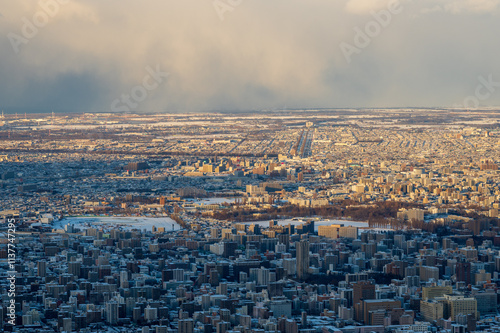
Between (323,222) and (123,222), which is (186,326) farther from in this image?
(323,222)

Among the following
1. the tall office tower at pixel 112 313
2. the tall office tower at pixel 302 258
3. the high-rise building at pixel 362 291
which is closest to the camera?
the tall office tower at pixel 112 313

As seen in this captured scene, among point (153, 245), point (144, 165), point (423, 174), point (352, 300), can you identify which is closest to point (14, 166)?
point (144, 165)

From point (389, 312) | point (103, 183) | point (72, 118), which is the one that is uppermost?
point (72, 118)

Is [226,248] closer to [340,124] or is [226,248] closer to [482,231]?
[482,231]

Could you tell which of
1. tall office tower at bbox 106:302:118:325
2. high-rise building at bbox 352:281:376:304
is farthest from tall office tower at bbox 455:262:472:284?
tall office tower at bbox 106:302:118:325

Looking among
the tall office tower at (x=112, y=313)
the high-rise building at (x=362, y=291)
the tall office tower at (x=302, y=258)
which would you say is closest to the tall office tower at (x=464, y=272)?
the high-rise building at (x=362, y=291)

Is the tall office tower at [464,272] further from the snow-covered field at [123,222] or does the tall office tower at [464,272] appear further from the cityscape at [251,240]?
the snow-covered field at [123,222]
